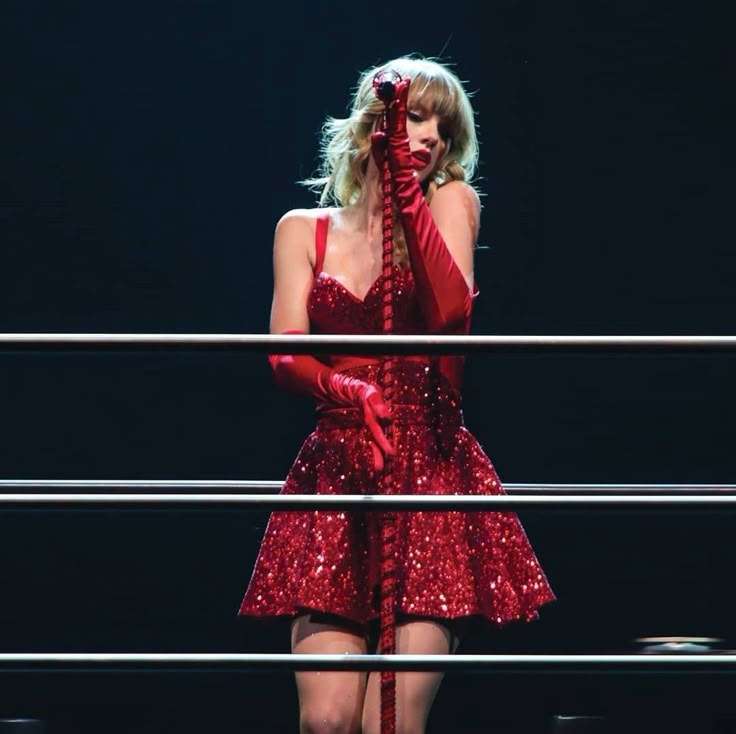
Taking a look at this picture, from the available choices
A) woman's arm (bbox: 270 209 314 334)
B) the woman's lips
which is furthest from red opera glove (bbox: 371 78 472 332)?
woman's arm (bbox: 270 209 314 334)

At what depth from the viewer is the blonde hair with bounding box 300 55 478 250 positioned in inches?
83.1

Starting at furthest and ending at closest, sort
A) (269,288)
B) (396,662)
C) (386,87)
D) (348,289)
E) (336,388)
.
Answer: (269,288)
(348,289)
(336,388)
(386,87)
(396,662)

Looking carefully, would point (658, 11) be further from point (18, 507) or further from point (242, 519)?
point (18, 507)

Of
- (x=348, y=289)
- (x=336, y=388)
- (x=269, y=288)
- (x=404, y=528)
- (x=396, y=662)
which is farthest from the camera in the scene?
(x=269, y=288)

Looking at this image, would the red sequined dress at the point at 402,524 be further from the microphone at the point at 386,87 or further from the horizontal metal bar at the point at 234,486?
the microphone at the point at 386,87

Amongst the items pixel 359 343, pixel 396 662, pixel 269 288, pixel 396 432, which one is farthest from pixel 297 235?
pixel 269 288

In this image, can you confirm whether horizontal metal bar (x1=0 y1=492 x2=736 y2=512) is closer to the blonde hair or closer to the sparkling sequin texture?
the sparkling sequin texture

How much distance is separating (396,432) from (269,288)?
4.15ft

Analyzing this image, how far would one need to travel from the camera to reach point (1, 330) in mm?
3303
